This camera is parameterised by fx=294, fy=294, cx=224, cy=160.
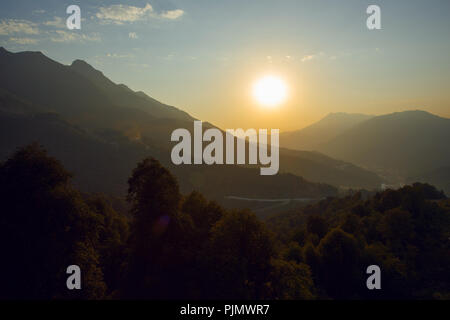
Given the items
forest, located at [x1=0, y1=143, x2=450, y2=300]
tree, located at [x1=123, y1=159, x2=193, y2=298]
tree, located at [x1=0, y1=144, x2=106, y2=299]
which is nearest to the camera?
tree, located at [x1=0, y1=144, x2=106, y2=299]

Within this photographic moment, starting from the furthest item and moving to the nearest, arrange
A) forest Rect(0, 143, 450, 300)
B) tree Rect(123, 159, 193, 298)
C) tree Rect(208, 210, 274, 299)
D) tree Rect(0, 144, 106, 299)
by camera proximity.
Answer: tree Rect(123, 159, 193, 298)
tree Rect(208, 210, 274, 299)
forest Rect(0, 143, 450, 300)
tree Rect(0, 144, 106, 299)

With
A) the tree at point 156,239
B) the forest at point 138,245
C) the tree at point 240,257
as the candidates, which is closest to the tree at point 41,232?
the forest at point 138,245

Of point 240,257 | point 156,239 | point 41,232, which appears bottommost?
point 240,257

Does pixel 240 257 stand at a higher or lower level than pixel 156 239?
lower

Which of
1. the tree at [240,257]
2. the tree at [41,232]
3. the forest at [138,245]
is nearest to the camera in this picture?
the tree at [41,232]

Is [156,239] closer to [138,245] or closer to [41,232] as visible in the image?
[138,245]

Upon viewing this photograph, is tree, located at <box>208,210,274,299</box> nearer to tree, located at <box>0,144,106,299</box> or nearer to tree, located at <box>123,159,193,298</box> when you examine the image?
tree, located at <box>123,159,193,298</box>

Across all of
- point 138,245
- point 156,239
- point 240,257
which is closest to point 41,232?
point 138,245

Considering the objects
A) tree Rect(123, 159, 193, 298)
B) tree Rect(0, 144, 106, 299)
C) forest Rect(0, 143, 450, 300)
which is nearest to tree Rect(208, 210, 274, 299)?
forest Rect(0, 143, 450, 300)

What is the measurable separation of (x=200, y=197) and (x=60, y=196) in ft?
38.0

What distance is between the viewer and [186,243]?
808 inches

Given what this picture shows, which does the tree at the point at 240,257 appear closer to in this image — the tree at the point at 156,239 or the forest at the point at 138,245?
the forest at the point at 138,245
